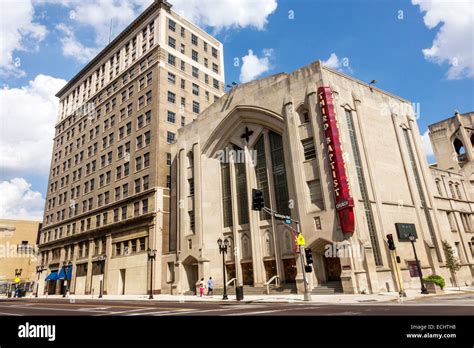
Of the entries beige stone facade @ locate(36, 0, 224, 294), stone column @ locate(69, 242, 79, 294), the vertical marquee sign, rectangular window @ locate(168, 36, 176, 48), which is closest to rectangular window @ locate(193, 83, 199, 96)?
beige stone facade @ locate(36, 0, 224, 294)

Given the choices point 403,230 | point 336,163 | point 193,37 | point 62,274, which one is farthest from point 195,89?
point 62,274

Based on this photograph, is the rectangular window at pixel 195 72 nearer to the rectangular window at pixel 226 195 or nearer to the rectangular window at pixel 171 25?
the rectangular window at pixel 171 25

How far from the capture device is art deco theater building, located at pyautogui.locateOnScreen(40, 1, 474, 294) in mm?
28250

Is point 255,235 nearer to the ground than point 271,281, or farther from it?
farther from it

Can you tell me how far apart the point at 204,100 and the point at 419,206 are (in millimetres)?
37677

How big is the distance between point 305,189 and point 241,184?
9.45 metres

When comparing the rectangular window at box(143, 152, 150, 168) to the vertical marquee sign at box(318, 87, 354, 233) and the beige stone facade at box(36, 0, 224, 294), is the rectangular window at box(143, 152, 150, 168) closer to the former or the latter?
the beige stone facade at box(36, 0, 224, 294)

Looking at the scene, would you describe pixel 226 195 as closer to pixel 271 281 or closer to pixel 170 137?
pixel 271 281

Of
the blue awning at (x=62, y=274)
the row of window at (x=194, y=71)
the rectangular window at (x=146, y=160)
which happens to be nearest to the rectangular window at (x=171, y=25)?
the row of window at (x=194, y=71)

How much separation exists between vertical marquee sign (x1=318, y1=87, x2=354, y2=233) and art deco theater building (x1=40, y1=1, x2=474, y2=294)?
4.0 inches

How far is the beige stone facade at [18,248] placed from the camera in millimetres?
84812

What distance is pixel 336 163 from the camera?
27.2 m

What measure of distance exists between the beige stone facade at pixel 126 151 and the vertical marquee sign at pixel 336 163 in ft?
78.4

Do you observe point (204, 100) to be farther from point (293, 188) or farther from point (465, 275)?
point (465, 275)
